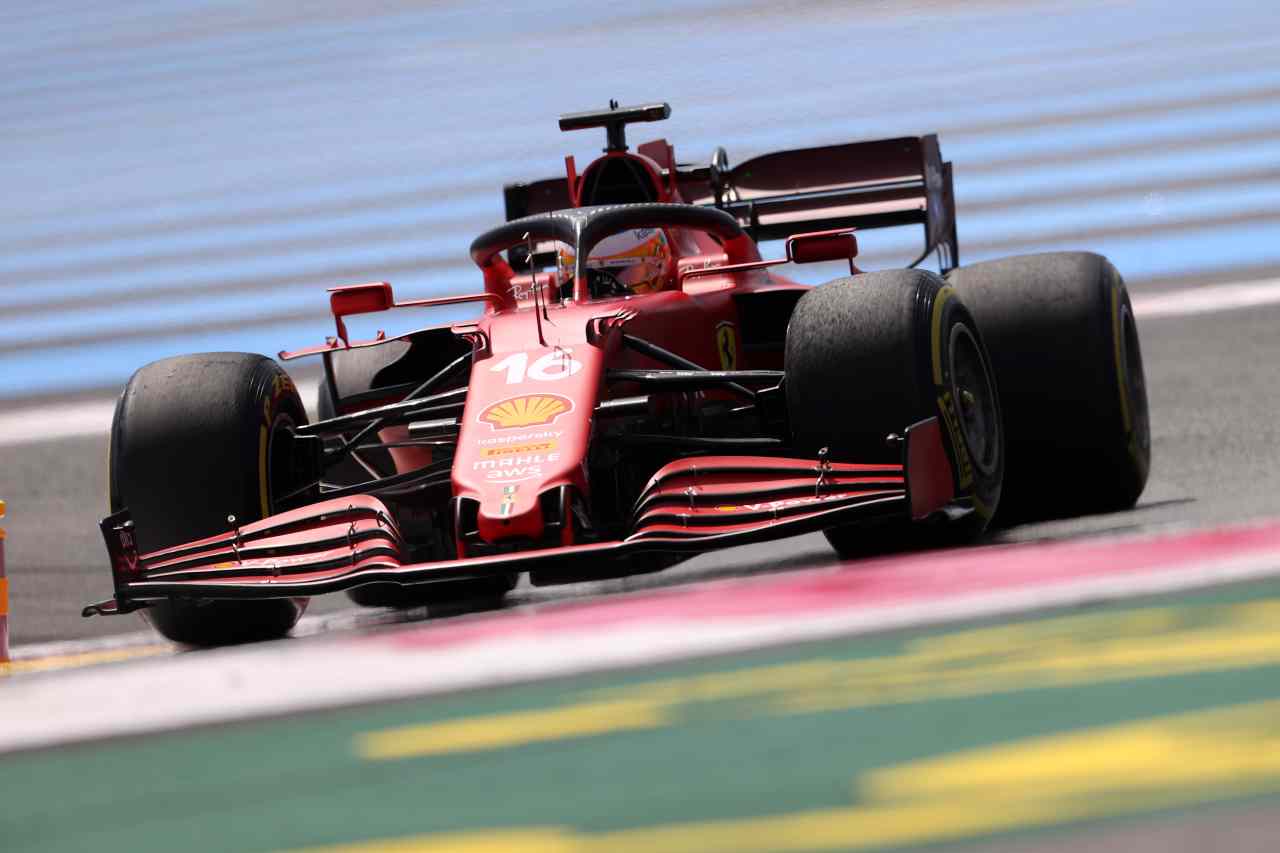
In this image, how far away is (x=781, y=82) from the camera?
18.1 m

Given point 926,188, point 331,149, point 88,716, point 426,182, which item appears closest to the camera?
point 88,716

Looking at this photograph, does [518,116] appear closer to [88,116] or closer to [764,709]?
[88,116]

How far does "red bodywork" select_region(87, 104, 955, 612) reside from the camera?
5168mm

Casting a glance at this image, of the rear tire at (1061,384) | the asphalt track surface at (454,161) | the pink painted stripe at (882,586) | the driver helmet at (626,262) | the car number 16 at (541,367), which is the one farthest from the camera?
the asphalt track surface at (454,161)

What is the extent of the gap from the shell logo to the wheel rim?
1.14 meters

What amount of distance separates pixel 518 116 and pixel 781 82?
2520mm

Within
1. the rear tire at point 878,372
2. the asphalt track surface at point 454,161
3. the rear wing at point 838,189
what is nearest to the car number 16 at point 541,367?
the rear tire at point 878,372

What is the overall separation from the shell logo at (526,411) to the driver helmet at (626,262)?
1.10 m

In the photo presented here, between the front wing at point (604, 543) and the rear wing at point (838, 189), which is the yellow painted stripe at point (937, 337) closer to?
the front wing at point (604, 543)

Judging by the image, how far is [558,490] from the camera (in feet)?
17.4

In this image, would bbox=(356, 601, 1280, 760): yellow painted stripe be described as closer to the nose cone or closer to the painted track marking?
the painted track marking

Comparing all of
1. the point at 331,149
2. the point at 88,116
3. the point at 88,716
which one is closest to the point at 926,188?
the point at 88,716

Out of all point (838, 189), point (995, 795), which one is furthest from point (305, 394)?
point (995, 795)

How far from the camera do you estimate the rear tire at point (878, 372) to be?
5.34m
